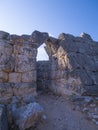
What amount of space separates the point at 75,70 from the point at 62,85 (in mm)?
1057

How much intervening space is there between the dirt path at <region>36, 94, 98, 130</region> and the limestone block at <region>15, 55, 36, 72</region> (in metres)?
1.66

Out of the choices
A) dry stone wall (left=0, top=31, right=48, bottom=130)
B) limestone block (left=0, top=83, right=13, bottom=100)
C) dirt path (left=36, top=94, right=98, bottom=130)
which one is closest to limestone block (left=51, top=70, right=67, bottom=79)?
dirt path (left=36, top=94, right=98, bottom=130)

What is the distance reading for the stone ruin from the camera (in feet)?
19.0

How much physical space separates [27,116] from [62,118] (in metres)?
1.59

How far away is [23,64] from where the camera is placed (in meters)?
7.28

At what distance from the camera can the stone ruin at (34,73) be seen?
5.79m

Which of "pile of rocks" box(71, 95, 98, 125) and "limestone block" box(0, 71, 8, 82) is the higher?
"limestone block" box(0, 71, 8, 82)

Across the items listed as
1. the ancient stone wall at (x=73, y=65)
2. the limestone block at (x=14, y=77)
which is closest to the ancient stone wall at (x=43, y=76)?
the ancient stone wall at (x=73, y=65)

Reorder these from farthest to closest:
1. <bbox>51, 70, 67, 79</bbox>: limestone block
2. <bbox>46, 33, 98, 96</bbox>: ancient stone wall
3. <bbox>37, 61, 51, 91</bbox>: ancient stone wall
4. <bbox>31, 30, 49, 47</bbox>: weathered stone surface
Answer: <bbox>37, 61, 51, 91</bbox>: ancient stone wall < <bbox>51, 70, 67, 79</bbox>: limestone block < <bbox>31, 30, 49, 47</bbox>: weathered stone surface < <bbox>46, 33, 98, 96</bbox>: ancient stone wall

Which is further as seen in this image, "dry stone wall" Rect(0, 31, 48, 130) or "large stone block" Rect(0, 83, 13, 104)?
"dry stone wall" Rect(0, 31, 48, 130)

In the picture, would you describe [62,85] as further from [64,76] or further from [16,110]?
[16,110]

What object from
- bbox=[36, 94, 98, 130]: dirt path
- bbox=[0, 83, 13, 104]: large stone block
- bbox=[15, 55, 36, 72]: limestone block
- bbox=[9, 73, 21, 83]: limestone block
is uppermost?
bbox=[15, 55, 36, 72]: limestone block

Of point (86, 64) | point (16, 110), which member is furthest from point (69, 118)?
point (86, 64)

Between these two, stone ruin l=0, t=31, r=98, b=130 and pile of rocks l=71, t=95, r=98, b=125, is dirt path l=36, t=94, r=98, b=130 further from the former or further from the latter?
stone ruin l=0, t=31, r=98, b=130
